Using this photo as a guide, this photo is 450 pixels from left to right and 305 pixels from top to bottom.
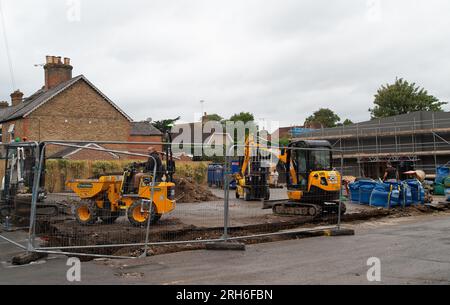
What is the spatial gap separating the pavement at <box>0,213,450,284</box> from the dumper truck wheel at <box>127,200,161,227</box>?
2.26 m

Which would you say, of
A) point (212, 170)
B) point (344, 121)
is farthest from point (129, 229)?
point (344, 121)

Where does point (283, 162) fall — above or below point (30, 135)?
below

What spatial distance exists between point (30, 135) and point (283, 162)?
24.4 meters

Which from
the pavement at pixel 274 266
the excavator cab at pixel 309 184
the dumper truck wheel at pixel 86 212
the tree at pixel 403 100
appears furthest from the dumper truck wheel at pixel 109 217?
the tree at pixel 403 100

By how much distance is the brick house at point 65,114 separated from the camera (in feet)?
112

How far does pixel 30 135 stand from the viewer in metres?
33.5

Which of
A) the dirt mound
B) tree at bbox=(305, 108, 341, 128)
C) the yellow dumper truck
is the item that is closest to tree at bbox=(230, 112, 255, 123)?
tree at bbox=(305, 108, 341, 128)

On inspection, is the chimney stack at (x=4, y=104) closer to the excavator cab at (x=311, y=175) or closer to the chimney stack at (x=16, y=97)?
the chimney stack at (x=16, y=97)

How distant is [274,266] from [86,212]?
585 cm

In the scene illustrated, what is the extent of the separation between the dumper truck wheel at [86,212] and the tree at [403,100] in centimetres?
5593

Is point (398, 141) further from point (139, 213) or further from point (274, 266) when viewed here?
point (274, 266)

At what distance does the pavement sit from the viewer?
6840mm

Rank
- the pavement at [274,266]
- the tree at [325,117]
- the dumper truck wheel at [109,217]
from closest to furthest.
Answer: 1. the pavement at [274,266]
2. the dumper truck wheel at [109,217]
3. the tree at [325,117]
